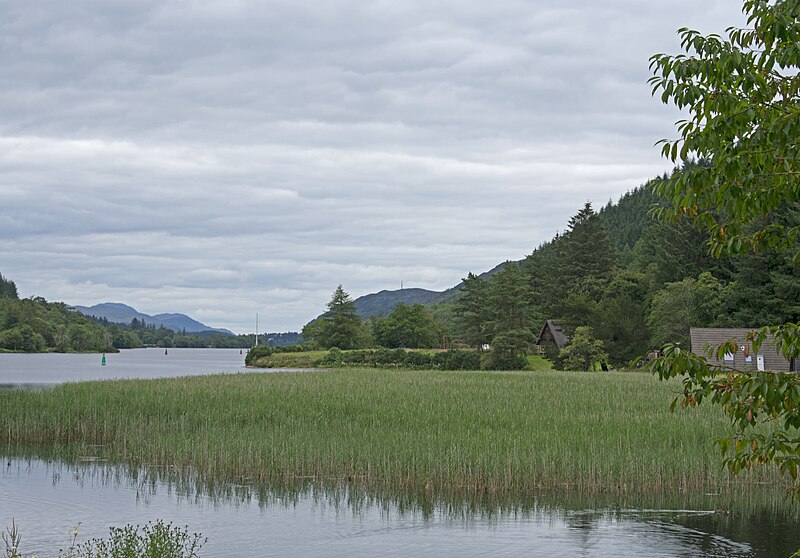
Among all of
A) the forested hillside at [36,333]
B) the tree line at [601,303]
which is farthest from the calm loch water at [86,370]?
the forested hillside at [36,333]

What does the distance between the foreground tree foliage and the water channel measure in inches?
352

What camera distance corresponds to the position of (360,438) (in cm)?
2231

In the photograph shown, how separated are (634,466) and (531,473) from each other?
7.79 ft

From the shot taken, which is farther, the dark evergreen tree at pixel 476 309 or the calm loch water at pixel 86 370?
the dark evergreen tree at pixel 476 309

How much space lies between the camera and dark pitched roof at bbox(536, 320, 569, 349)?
267ft

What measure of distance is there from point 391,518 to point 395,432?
6.72 meters

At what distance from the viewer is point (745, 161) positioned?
231 inches

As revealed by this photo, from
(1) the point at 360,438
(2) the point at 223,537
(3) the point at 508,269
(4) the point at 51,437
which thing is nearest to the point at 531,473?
(1) the point at 360,438

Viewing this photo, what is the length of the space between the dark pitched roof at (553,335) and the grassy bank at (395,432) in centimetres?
4477

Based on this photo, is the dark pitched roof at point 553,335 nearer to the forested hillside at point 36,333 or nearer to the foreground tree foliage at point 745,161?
the foreground tree foliage at point 745,161

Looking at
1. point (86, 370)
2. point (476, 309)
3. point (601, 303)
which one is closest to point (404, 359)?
point (476, 309)

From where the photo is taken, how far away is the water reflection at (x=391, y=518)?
573 inches

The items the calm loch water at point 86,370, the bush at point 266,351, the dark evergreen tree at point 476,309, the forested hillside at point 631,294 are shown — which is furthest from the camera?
the bush at point 266,351

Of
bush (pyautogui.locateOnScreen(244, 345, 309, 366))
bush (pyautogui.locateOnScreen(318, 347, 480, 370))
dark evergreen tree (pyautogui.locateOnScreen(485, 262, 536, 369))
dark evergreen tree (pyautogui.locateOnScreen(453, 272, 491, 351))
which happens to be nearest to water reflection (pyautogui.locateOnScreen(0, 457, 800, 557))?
dark evergreen tree (pyautogui.locateOnScreen(485, 262, 536, 369))
